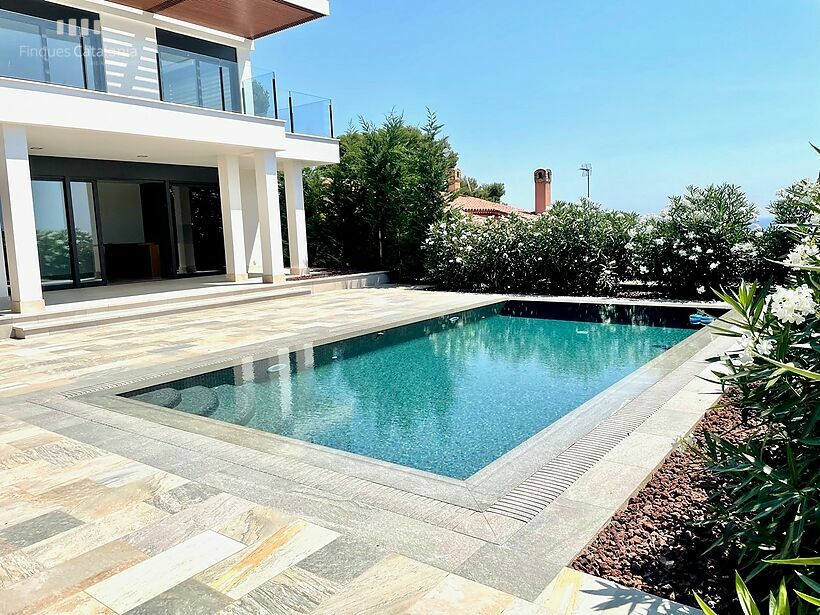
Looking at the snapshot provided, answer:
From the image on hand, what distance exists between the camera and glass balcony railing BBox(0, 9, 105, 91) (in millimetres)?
10812

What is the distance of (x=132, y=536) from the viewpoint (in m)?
3.31

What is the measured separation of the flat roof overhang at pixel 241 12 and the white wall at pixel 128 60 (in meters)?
0.59

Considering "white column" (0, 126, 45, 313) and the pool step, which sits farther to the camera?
"white column" (0, 126, 45, 313)

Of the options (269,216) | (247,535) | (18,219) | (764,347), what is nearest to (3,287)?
(18,219)

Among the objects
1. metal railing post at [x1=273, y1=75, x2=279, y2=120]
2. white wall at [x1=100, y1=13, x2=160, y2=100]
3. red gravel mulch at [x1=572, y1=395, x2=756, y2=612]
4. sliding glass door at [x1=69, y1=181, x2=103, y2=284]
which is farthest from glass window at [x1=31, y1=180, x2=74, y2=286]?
red gravel mulch at [x1=572, y1=395, x2=756, y2=612]

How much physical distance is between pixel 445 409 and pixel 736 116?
23.9 m

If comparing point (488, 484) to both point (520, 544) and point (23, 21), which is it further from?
point (23, 21)

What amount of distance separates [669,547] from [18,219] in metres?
12.2

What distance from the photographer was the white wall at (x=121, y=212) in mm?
17453

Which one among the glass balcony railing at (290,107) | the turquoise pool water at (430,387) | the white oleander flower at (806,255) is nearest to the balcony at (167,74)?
the glass balcony railing at (290,107)

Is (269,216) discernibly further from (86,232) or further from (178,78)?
(86,232)

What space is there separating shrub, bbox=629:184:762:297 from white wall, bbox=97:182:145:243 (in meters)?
14.7

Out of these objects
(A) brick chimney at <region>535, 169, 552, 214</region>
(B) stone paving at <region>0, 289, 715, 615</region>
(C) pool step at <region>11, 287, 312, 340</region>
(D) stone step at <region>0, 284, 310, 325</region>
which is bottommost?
(B) stone paving at <region>0, 289, 715, 615</region>

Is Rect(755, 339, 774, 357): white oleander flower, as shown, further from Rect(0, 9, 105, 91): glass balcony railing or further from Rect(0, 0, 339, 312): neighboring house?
Rect(0, 9, 105, 91): glass balcony railing
